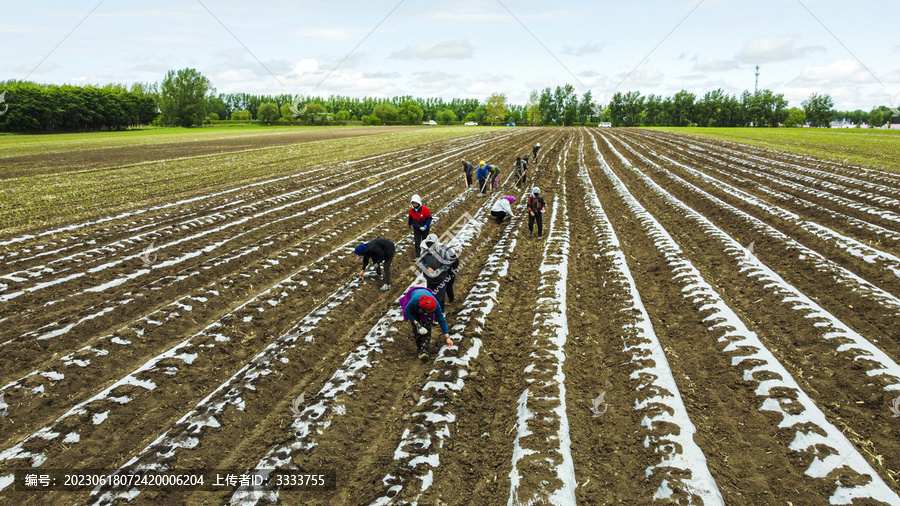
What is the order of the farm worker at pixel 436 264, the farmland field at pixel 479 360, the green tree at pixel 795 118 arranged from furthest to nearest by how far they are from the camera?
the green tree at pixel 795 118 → the farm worker at pixel 436 264 → the farmland field at pixel 479 360

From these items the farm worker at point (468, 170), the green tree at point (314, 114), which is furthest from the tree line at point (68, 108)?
the farm worker at point (468, 170)

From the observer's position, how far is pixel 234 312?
8.63 metres

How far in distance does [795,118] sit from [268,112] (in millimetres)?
Result: 127498

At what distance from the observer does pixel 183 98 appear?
9319 cm

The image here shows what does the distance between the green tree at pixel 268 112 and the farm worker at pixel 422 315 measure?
122 metres

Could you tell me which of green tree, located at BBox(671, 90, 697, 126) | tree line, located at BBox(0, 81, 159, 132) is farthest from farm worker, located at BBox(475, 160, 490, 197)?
green tree, located at BBox(671, 90, 697, 126)

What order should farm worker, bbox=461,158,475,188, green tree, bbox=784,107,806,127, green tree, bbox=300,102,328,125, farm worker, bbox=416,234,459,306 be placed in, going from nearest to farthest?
farm worker, bbox=416,234,459,306 → farm worker, bbox=461,158,475,188 → green tree, bbox=784,107,806,127 → green tree, bbox=300,102,328,125

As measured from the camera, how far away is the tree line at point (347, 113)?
222ft

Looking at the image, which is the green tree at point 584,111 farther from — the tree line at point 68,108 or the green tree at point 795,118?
the tree line at point 68,108

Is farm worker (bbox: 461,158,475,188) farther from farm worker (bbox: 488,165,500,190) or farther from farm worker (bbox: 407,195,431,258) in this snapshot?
farm worker (bbox: 407,195,431,258)

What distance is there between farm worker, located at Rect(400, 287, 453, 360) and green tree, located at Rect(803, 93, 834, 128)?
130m

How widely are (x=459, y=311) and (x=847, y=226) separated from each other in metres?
11.9

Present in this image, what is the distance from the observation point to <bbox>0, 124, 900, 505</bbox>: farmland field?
4969 millimetres

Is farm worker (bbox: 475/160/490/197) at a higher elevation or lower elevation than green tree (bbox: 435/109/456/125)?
lower
